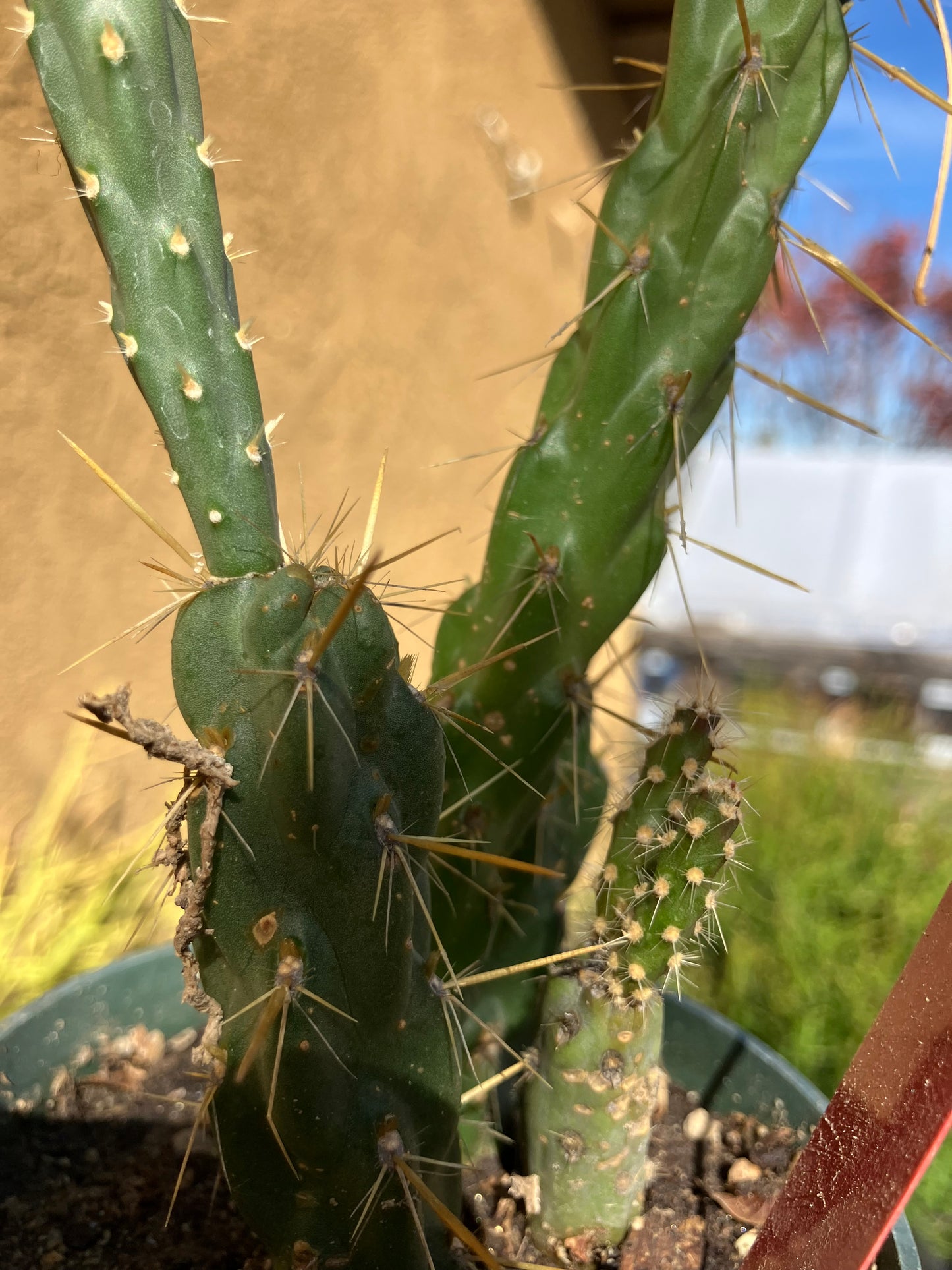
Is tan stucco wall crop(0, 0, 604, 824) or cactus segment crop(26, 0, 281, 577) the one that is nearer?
cactus segment crop(26, 0, 281, 577)

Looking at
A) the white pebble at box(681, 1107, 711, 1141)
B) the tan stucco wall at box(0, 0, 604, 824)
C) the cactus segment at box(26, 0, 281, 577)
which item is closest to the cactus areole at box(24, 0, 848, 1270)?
the cactus segment at box(26, 0, 281, 577)

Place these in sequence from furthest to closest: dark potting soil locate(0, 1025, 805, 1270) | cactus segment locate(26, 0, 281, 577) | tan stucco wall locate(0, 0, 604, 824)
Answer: tan stucco wall locate(0, 0, 604, 824)
dark potting soil locate(0, 1025, 805, 1270)
cactus segment locate(26, 0, 281, 577)

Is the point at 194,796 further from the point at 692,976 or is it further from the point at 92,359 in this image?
the point at 692,976

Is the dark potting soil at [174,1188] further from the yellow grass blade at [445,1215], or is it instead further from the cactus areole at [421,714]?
the yellow grass blade at [445,1215]

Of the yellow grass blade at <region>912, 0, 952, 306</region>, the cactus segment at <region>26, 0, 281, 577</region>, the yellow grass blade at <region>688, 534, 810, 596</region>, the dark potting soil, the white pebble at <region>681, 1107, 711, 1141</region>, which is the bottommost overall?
the dark potting soil

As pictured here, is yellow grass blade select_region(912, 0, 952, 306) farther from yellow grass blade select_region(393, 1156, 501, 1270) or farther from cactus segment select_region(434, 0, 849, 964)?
yellow grass blade select_region(393, 1156, 501, 1270)

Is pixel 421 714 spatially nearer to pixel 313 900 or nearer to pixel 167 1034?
pixel 313 900
